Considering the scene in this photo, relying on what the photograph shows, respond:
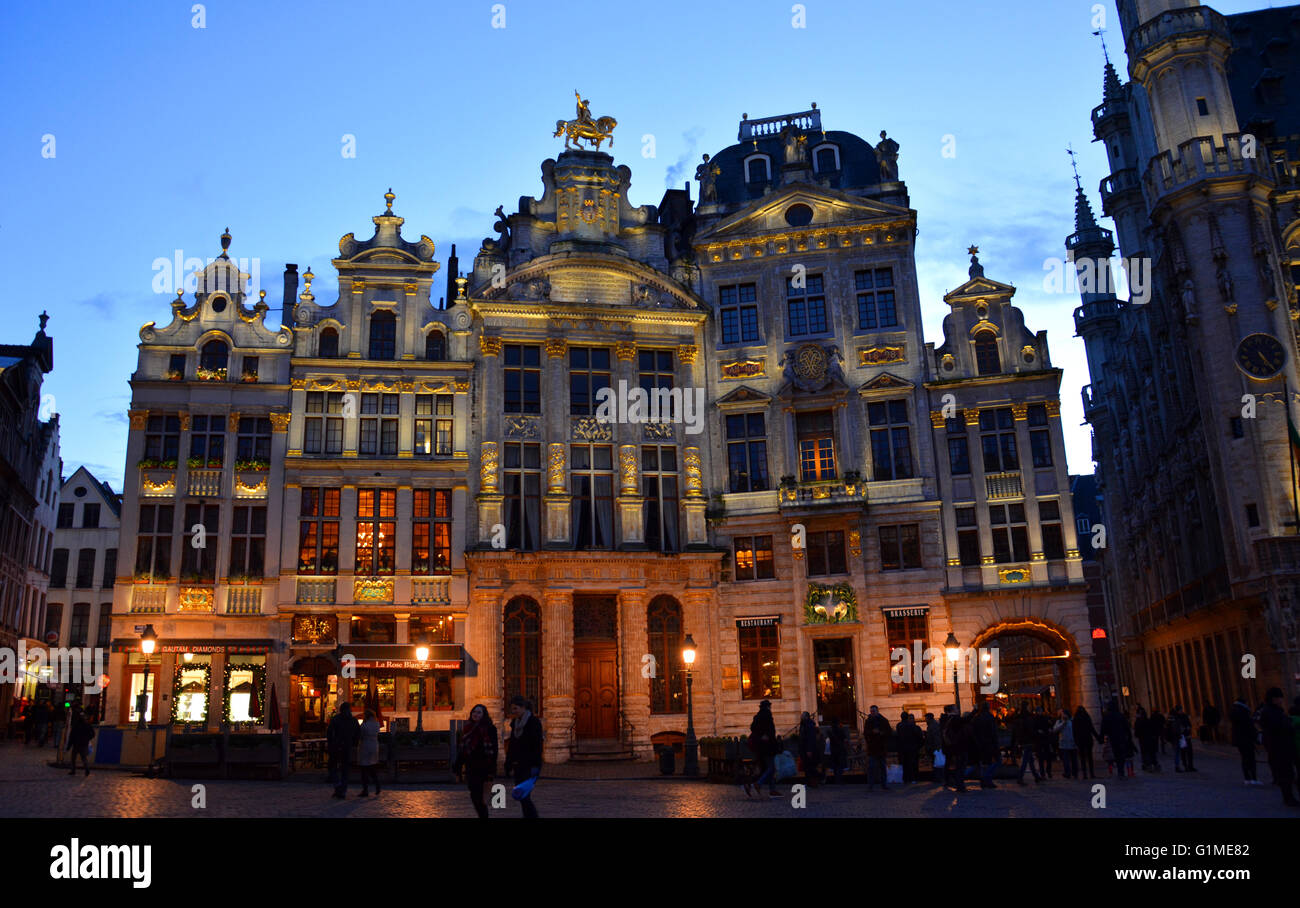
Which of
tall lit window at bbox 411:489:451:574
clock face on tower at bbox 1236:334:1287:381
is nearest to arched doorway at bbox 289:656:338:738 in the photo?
tall lit window at bbox 411:489:451:574

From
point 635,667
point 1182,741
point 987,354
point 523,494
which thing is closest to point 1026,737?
point 1182,741

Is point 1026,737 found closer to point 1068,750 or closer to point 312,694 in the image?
point 1068,750

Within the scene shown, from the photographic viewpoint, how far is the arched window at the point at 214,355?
36.6 metres

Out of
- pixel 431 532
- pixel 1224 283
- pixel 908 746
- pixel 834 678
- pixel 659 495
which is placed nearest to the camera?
pixel 908 746

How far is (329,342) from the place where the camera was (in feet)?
124

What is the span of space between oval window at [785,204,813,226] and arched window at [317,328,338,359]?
1808 cm

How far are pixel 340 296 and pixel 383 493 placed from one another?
7661mm

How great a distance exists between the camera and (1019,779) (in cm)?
2461

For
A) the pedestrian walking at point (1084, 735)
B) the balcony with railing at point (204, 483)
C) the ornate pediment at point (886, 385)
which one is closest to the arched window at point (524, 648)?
the balcony with railing at point (204, 483)

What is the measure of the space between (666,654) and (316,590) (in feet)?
41.0

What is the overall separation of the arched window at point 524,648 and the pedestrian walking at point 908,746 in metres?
15.0

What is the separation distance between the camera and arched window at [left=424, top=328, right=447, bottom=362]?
3816 cm
